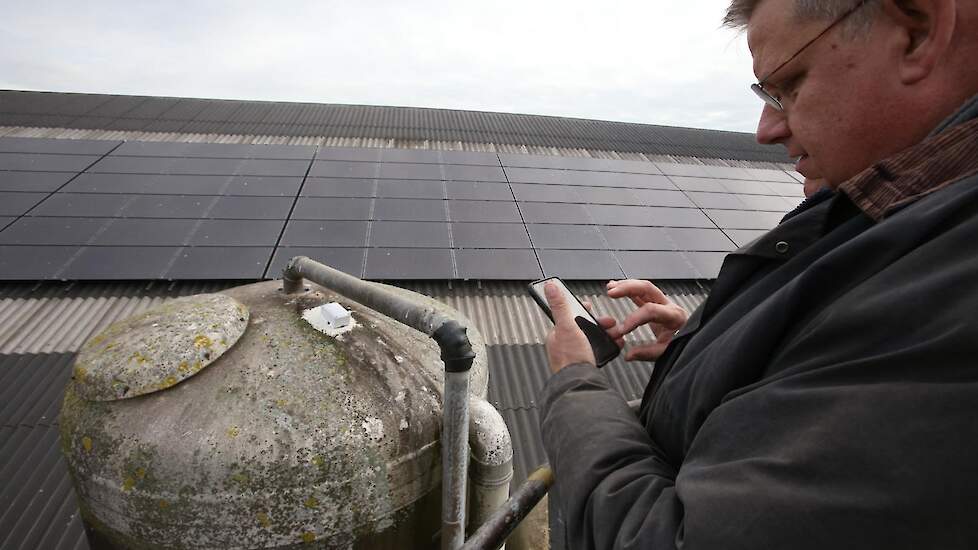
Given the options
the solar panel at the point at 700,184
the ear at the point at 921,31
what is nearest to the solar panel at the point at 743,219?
the solar panel at the point at 700,184

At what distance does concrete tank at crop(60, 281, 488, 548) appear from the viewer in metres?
2.21

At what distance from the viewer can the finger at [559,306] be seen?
192cm

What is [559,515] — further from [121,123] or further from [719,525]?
[121,123]

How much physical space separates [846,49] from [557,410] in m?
1.27

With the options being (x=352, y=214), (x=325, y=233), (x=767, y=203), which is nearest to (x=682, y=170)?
(x=767, y=203)

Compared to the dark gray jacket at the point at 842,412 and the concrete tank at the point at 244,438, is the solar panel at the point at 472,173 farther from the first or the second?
the dark gray jacket at the point at 842,412

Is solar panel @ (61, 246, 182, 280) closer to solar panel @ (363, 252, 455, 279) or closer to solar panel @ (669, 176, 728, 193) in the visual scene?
solar panel @ (363, 252, 455, 279)

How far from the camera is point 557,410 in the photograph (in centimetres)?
163

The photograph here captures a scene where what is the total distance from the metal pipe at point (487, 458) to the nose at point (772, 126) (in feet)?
6.28

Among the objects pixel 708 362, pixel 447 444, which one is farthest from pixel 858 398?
pixel 447 444

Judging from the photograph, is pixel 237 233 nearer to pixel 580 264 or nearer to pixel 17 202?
pixel 17 202

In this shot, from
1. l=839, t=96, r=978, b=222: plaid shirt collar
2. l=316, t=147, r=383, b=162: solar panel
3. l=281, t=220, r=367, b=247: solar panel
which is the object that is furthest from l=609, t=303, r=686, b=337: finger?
l=316, t=147, r=383, b=162: solar panel

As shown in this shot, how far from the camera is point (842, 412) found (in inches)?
33.2

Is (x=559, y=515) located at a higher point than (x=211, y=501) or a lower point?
lower
